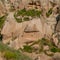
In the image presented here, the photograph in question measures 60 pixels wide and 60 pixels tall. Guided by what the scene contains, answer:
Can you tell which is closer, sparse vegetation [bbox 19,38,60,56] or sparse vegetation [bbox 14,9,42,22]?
sparse vegetation [bbox 19,38,60,56]

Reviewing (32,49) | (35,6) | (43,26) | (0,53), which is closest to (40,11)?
(35,6)

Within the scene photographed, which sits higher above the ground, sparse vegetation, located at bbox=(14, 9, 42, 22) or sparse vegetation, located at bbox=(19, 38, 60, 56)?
sparse vegetation, located at bbox=(14, 9, 42, 22)

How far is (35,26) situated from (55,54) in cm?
309

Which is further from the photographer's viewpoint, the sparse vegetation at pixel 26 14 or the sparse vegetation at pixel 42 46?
the sparse vegetation at pixel 26 14

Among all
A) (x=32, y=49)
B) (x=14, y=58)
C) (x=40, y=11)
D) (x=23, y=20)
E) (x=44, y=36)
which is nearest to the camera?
(x=14, y=58)

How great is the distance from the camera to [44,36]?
1816 centimetres

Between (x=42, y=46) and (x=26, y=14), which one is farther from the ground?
(x=26, y=14)

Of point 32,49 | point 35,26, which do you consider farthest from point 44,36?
point 32,49

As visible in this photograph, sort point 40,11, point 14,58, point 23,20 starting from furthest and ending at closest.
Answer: point 40,11 → point 23,20 → point 14,58

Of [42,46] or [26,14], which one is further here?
[26,14]

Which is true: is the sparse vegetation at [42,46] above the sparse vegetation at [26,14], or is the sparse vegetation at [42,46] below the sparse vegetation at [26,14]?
below

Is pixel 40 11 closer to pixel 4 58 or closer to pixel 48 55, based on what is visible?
pixel 48 55

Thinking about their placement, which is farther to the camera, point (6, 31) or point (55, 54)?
point (6, 31)

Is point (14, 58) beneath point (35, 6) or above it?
above
